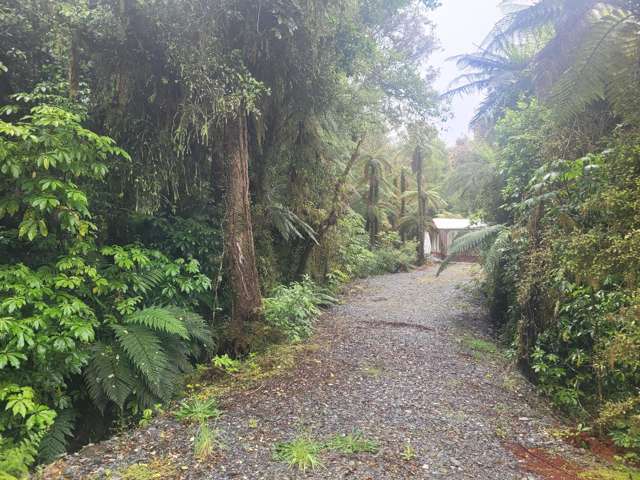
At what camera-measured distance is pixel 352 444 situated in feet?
9.15

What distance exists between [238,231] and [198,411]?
2.21 meters

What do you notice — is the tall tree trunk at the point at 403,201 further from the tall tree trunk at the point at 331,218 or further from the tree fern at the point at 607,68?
the tree fern at the point at 607,68

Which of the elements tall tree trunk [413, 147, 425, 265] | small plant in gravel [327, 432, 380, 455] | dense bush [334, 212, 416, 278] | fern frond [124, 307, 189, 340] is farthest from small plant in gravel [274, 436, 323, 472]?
tall tree trunk [413, 147, 425, 265]

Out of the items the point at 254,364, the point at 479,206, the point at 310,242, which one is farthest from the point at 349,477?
the point at 479,206

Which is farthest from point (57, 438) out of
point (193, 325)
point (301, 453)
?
point (301, 453)

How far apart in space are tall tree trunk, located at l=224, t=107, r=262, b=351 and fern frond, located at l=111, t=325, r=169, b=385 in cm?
129

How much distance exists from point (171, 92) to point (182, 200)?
139 centimetres

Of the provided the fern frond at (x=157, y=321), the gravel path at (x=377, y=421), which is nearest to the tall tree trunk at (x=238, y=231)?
the gravel path at (x=377, y=421)

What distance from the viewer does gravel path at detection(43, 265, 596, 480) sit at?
8.43 ft

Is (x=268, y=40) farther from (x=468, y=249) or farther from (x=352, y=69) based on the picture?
(x=468, y=249)

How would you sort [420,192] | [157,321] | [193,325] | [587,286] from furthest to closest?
[420,192] → [193,325] → [157,321] → [587,286]

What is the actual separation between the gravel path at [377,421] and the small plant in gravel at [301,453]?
2.2 inches

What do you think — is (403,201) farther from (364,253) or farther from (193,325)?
(193,325)

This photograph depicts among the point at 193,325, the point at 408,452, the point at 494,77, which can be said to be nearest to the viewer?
the point at 408,452
